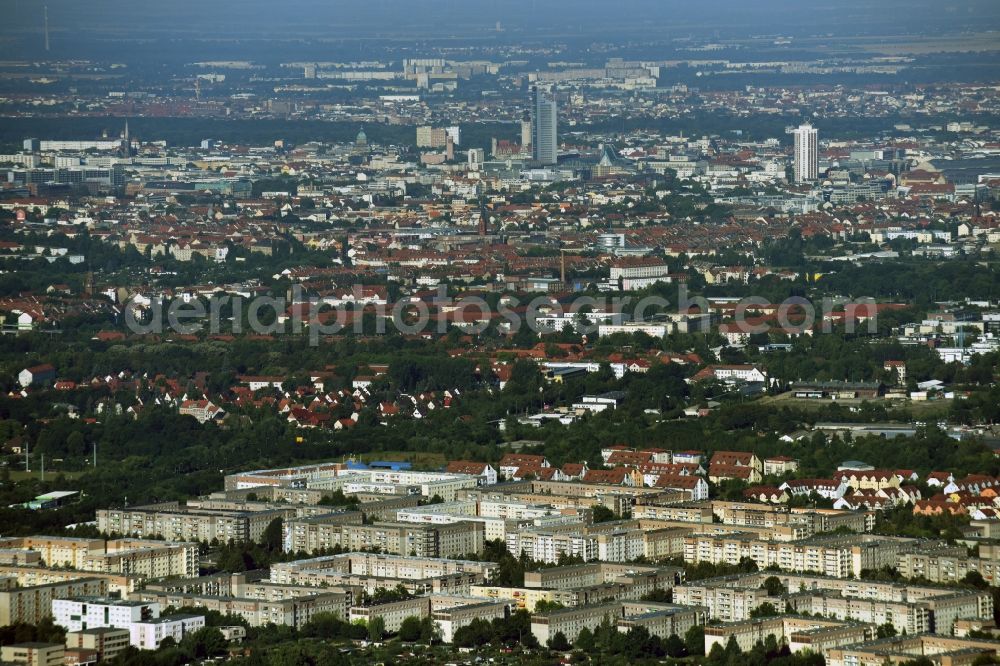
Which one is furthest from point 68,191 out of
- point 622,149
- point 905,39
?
point 905,39

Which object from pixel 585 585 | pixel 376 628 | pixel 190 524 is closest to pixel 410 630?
pixel 376 628

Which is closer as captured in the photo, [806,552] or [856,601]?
[856,601]

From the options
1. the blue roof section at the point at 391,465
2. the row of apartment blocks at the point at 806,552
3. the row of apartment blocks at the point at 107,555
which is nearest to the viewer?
the row of apartment blocks at the point at 806,552

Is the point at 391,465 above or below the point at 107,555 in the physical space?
below

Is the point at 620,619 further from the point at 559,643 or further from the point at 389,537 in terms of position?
Result: the point at 389,537

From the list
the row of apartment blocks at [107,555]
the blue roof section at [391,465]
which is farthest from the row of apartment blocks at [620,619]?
the blue roof section at [391,465]

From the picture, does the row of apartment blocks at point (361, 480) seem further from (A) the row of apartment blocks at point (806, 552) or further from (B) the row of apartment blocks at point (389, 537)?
(A) the row of apartment blocks at point (806, 552)

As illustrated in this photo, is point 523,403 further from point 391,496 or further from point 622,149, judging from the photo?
point 622,149

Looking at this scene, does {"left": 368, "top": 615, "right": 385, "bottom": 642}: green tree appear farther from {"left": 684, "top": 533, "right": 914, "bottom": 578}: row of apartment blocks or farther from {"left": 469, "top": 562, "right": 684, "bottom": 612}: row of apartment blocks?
{"left": 684, "top": 533, "right": 914, "bottom": 578}: row of apartment blocks

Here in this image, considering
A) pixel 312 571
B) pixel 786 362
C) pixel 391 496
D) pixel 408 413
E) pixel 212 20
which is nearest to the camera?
pixel 312 571
